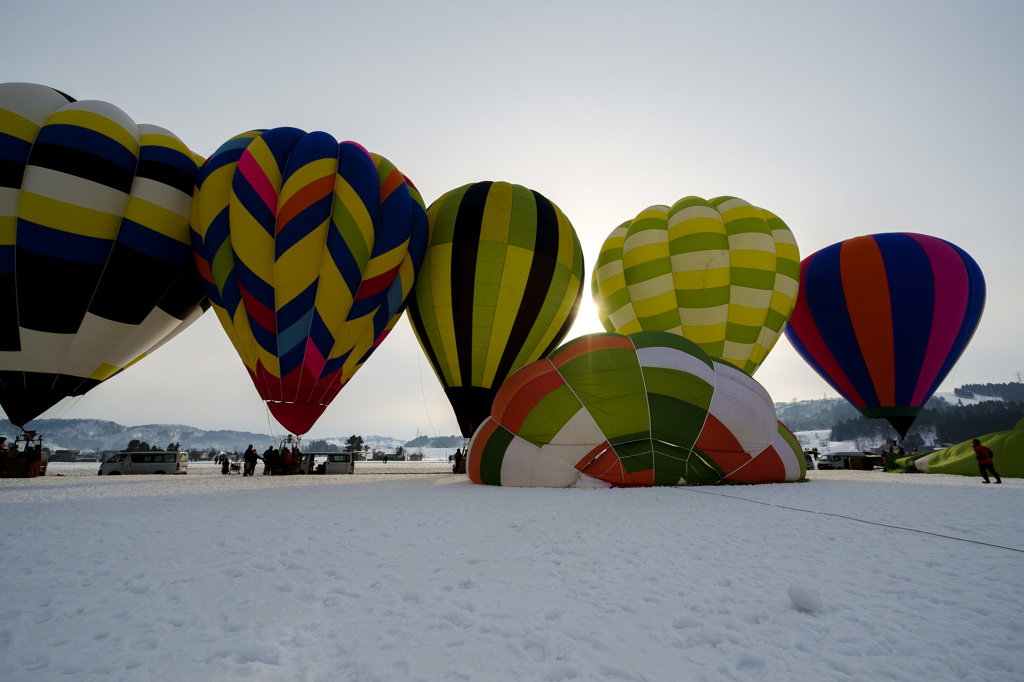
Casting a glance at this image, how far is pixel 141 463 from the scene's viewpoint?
55.8 ft

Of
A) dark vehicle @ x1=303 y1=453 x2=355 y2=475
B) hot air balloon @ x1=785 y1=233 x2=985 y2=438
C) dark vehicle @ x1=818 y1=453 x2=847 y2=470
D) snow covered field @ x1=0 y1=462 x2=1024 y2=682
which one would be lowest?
dark vehicle @ x1=818 y1=453 x2=847 y2=470

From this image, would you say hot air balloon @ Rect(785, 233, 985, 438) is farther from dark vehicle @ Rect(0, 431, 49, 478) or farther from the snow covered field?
dark vehicle @ Rect(0, 431, 49, 478)

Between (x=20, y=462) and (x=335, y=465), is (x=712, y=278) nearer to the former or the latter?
(x=335, y=465)

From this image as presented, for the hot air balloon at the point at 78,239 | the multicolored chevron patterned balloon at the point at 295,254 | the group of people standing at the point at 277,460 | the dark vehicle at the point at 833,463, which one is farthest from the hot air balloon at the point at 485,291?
the dark vehicle at the point at 833,463

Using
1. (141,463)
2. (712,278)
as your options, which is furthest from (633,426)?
(141,463)

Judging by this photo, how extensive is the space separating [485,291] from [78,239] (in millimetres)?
8656

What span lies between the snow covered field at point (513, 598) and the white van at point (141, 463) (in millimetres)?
14734

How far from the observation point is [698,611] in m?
2.43

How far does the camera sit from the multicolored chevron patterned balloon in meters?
10.2

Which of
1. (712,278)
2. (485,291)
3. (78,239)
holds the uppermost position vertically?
(712,278)

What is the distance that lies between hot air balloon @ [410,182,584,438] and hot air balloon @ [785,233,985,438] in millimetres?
10187

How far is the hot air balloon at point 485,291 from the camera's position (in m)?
12.7

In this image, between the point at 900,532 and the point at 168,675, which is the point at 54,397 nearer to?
the point at 168,675

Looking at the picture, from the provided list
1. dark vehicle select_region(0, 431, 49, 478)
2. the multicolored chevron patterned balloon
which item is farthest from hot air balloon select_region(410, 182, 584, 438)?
dark vehicle select_region(0, 431, 49, 478)
